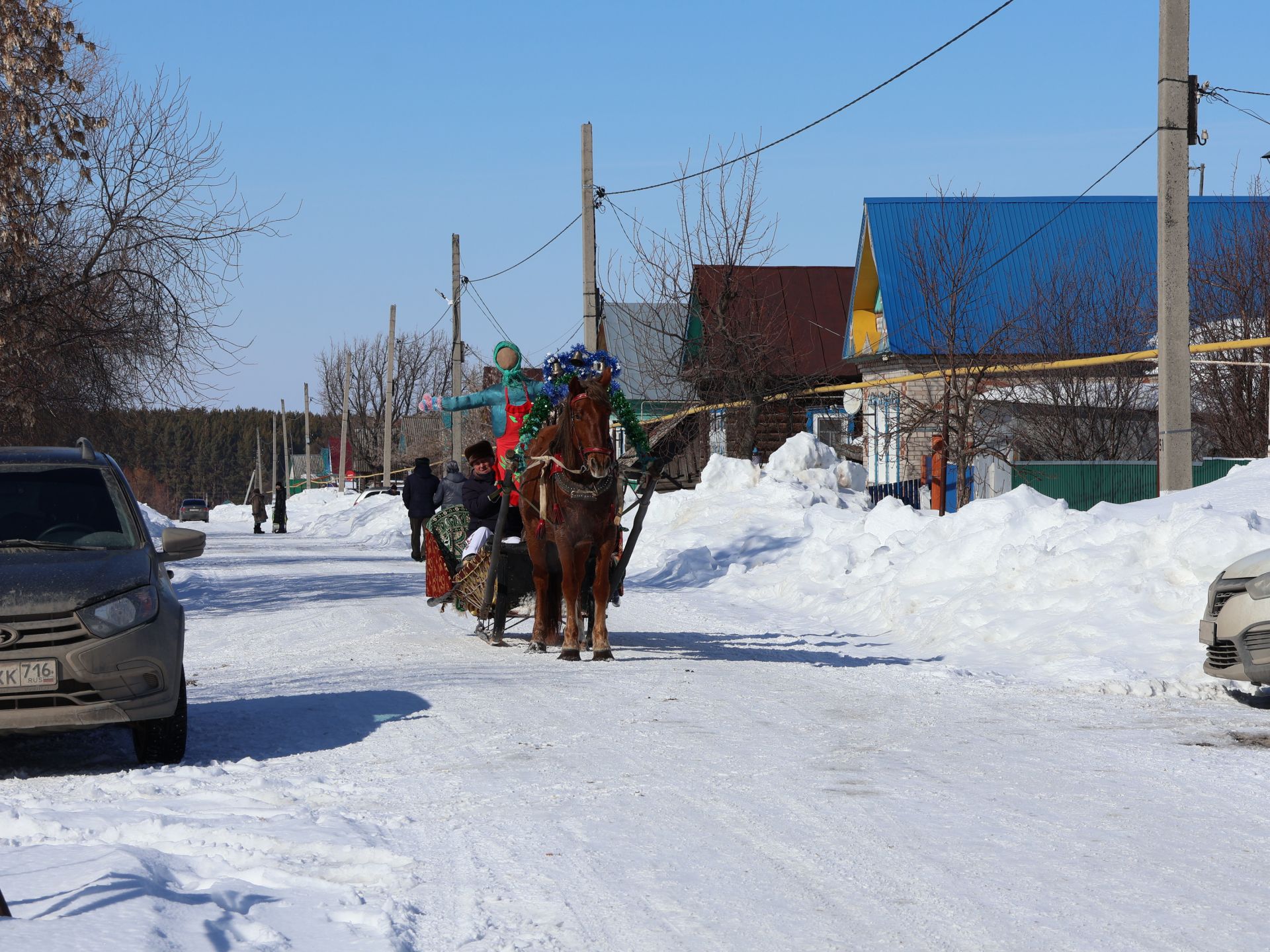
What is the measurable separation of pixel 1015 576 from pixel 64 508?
9281 millimetres

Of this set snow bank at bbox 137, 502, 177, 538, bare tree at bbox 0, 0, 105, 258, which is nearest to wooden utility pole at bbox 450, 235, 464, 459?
snow bank at bbox 137, 502, 177, 538

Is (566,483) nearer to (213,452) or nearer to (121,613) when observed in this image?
(121,613)

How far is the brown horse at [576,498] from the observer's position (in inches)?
458

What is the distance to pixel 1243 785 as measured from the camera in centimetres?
698

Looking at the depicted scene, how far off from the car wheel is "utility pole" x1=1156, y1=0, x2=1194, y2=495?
10.8 meters

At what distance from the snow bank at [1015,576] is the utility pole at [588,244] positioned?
5.63 metres

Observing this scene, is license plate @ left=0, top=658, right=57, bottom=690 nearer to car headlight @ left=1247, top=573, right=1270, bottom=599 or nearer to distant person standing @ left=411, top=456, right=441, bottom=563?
car headlight @ left=1247, top=573, right=1270, bottom=599

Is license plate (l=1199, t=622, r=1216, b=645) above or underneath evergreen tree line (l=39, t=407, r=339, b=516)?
underneath

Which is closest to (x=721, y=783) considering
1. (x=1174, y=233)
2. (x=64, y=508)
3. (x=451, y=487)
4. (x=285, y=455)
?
(x=64, y=508)

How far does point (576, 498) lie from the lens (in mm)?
11852

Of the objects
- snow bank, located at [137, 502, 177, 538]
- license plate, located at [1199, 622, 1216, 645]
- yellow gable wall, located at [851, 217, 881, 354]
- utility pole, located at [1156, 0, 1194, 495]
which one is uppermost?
yellow gable wall, located at [851, 217, 881, 354]

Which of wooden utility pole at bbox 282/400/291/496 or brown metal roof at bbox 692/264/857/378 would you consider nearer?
brown metal roof at bbox 692/264/857/378

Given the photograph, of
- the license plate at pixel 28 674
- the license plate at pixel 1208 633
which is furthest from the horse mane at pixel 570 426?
the license plate at pixel 28 674

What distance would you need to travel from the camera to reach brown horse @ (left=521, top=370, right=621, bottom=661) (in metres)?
11.6
